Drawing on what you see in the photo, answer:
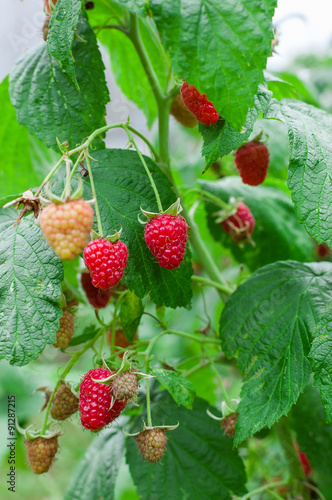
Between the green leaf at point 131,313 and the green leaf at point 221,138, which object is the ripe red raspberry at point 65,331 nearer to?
the green leaf at point 131,313

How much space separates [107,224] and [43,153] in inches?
22.3

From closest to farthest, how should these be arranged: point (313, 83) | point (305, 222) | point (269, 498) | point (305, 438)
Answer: point (305, 222) < point (305, 438) < point (269, 498) < point (313, 83)

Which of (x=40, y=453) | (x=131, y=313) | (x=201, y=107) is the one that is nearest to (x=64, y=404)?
(x=40, y=453)

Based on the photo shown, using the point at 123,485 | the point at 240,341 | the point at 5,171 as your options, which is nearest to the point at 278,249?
the point at 240,341

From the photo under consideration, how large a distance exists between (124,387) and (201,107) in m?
0.44

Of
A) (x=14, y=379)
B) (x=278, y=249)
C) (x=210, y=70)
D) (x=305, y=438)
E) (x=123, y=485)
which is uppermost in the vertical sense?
(x=210, y=70)

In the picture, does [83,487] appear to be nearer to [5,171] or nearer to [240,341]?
[240,341]

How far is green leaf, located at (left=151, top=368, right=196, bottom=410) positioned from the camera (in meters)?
0.85

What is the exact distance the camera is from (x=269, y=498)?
5.12 ft

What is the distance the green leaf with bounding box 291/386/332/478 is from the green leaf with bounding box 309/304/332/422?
460 millimetres

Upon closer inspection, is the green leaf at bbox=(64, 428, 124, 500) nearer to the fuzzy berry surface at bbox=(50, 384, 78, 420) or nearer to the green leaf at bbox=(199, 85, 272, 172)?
the fuzzy berry surface at bbox=(50, 384, 78, 420)

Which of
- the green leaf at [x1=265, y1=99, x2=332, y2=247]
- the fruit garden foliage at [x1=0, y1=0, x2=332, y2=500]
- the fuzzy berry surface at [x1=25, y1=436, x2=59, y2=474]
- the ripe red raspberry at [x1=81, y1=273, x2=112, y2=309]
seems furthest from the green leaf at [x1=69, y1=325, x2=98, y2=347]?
the green leaf at [x1=265, y1=99, x2=332, y2=247]

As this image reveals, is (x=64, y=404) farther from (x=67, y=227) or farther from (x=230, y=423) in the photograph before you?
(x=67, y=227)

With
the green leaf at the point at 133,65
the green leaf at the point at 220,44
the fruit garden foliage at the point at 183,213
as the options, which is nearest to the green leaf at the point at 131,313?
the fruit garden foliage at the point at 183,213
